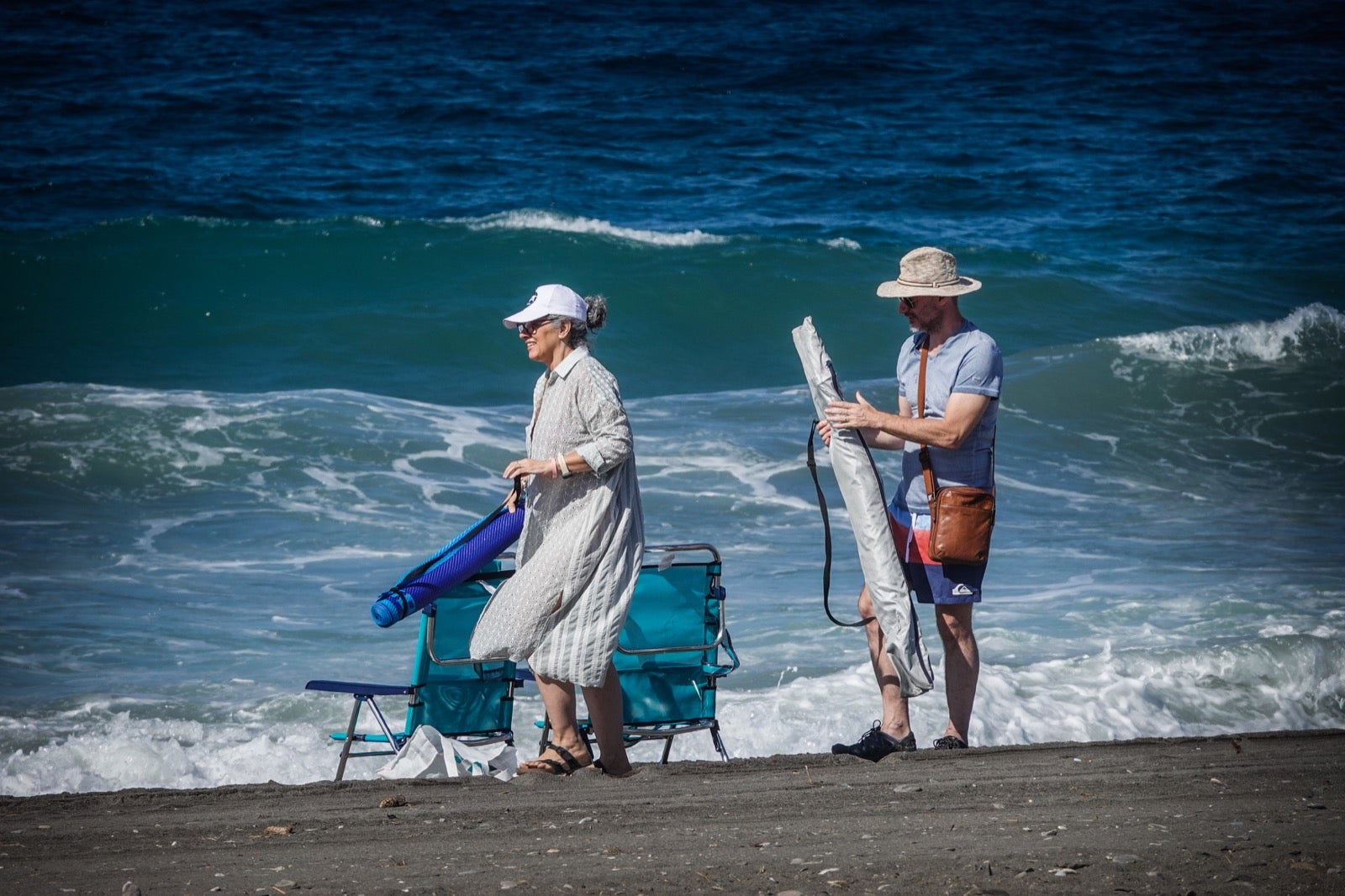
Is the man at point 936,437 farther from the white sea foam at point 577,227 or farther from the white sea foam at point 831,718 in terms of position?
the white sea foam at point 577,227

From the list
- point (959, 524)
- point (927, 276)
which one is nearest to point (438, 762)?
point (959, 524)

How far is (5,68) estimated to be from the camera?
842 inches

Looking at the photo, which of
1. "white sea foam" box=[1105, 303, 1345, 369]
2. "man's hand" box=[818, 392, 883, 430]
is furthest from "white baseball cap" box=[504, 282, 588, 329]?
"white sea foam" box=[1105, 303, 1345, 369]

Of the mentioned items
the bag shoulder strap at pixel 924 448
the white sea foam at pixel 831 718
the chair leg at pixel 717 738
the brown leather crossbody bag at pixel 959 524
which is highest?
the bag shoulder strap at pixel 924 448

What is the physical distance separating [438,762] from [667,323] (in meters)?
12.7

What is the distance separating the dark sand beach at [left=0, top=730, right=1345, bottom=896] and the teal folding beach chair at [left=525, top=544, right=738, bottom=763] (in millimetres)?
308

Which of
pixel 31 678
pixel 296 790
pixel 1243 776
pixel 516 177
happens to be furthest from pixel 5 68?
pixel 1243 776

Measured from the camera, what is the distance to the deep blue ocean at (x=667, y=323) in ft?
22.0

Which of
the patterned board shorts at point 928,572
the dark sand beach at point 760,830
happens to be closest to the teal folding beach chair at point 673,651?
the dark sand beach at point 760,830

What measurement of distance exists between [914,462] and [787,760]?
3.67ft

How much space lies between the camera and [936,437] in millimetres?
4320

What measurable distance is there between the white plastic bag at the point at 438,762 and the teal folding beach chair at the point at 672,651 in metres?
0.25

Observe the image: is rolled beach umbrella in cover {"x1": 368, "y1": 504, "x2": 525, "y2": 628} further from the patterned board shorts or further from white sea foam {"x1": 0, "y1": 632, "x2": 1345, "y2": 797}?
white sea foam {"x1": 0, "y1": 632, "x2": 1345, "y2": 797}

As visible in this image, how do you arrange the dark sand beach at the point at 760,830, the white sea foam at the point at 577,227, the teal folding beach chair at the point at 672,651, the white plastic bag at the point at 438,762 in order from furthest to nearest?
1. the white sea foam at the point at 577,227
2. the teal folding beach chair at the point at 672,651
3. the white plastic bag at the point at 438,762
4. the dark sand beach at the point at 760,830
